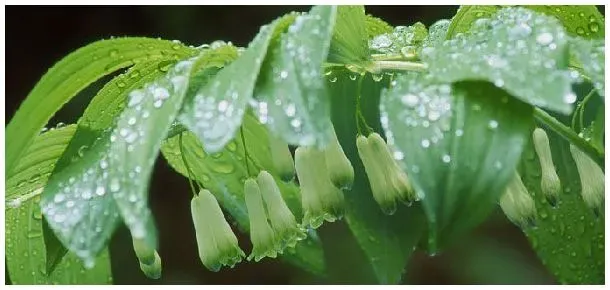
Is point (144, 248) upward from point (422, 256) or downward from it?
upward

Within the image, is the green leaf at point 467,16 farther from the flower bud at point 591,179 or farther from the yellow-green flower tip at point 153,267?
the yellow-green flower tip at point 153,267

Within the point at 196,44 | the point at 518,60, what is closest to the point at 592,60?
the point at 518,60

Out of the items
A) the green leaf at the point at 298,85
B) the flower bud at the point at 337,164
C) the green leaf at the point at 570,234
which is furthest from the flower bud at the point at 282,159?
the green leaf at the point at 570,234

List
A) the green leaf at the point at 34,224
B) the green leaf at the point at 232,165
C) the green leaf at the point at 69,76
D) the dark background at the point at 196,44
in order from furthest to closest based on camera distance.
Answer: the dark background at the point at 196,44 < the green leaf at the point at 232,165 < the green leaf at the point at 34,224 < the green leaf at the point at 69,76

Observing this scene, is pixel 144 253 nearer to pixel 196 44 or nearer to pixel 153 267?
pixel 153 267

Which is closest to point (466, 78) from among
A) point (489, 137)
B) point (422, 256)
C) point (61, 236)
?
point (489, 137)

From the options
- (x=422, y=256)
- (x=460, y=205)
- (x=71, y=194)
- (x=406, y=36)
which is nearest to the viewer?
(x=460, y=205)

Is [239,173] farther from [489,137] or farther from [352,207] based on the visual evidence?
[489,137]
